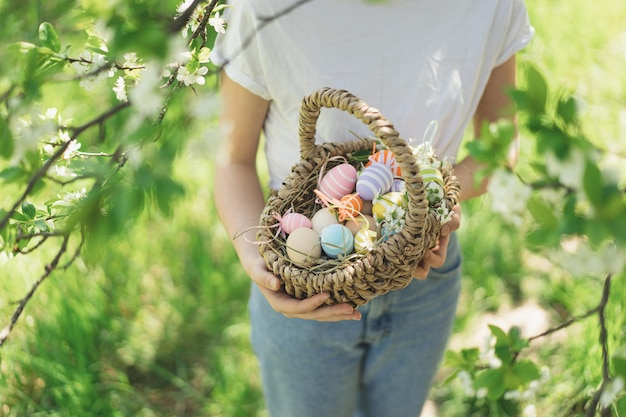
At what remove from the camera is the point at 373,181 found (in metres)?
1.14

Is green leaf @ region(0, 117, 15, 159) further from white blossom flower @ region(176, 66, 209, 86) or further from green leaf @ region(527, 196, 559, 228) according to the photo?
green leaf @ region(527, 196, 559, 228)

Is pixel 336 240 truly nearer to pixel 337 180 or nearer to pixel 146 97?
pixel 337 180

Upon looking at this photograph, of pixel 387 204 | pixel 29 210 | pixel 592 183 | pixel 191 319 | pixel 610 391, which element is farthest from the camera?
pixel 191 319

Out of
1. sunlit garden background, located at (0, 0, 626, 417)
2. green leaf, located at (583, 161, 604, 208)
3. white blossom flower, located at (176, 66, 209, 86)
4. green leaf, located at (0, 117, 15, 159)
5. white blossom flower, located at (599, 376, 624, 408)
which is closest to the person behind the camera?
green leaf, located at (583, 161, 604, 208)

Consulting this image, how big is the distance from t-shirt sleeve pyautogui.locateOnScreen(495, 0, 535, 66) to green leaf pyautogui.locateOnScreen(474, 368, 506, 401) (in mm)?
553

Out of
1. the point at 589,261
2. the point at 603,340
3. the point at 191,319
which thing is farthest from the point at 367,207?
the point at 191,319

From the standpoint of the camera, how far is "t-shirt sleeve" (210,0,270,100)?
101 cm

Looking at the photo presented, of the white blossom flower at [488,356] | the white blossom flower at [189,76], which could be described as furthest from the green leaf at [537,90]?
the white blossom flower at [488,356]

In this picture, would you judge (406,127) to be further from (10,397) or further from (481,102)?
(10,397)

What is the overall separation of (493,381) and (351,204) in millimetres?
384

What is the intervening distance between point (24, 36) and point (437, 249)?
73cm

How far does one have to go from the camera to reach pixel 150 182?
514mm

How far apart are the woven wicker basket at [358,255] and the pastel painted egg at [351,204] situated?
82 mm

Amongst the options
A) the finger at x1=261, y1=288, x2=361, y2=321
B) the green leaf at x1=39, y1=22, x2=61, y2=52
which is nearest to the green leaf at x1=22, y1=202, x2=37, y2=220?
the green leaf at x1=39, y1=22, x2=61, y2=52
